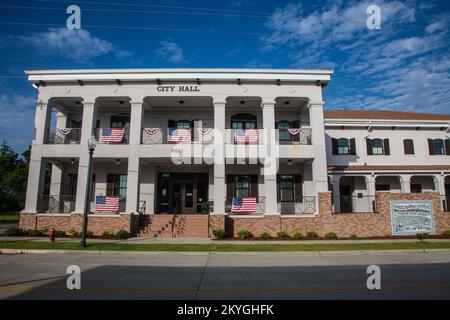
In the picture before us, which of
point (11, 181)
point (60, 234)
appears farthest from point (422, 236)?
point (11, 181)

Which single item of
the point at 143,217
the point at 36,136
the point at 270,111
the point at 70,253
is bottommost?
the point at 70,253

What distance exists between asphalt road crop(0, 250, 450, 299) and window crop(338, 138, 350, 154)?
1226 cm

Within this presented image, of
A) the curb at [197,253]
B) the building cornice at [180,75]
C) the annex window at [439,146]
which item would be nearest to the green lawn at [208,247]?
the curb at [197,253]

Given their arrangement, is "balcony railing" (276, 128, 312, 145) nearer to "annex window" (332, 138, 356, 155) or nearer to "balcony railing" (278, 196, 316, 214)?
"balcony railing" (278, 196, 316, 214)

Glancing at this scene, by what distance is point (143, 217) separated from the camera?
18.4m

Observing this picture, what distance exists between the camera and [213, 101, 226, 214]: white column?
58.0 ft

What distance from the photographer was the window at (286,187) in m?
20.8

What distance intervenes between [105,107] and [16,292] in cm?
1706

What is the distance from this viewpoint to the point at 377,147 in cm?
2400

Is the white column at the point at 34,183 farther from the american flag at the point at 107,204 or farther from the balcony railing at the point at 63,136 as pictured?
the american flag at the point at 107,204

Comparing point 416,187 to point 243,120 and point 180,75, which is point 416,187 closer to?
point 243,120
